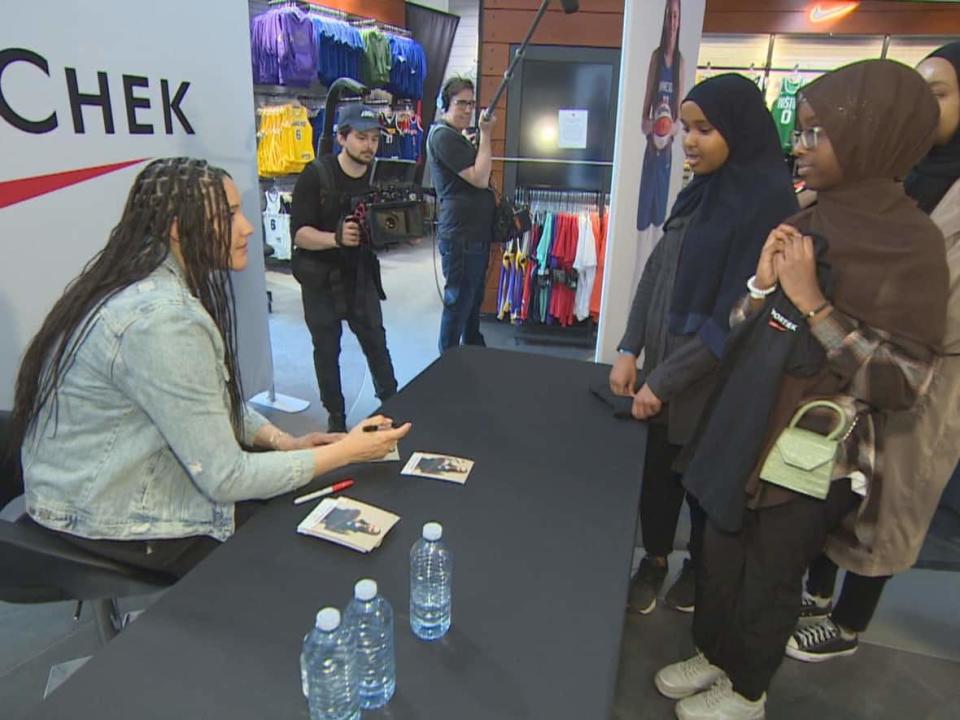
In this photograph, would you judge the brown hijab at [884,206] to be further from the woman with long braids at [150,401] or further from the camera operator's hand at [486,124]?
the camera operator's hand at [486,124]

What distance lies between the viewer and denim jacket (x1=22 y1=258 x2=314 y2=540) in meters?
1.01

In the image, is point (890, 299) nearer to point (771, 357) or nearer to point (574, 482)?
point (771, 357)

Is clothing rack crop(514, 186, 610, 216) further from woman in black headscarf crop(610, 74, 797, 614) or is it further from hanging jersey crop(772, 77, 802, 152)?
woman in black headscarf crop(610, 74, 797, 614)

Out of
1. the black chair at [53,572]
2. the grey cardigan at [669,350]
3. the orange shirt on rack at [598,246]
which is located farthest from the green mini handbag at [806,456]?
the orange shirt on rack at [598,246]

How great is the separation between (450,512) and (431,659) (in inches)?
13.2

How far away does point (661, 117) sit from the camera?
259 centimetres

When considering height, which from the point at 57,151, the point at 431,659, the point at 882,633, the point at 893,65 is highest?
the point at 893,65

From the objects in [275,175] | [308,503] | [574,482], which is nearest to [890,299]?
[574,482]

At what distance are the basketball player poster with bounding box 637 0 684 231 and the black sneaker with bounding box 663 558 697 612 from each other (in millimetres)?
1427

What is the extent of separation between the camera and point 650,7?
232cm

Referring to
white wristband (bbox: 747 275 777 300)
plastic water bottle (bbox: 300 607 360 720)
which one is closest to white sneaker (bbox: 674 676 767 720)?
white wristband (bbox: 747 275 777 300)

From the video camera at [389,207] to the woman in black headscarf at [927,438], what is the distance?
165 cm

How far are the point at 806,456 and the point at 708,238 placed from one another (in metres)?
0.53

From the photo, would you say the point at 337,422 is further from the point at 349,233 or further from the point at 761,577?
the point at 761,577
